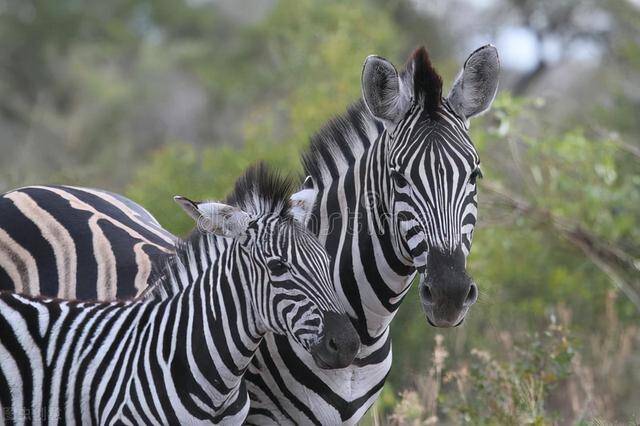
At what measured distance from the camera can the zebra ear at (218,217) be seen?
458 cm

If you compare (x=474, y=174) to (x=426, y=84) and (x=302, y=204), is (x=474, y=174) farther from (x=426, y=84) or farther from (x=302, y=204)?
(x=302, y=204)

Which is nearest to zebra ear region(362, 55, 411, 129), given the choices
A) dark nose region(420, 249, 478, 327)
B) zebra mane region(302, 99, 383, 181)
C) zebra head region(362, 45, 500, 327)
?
zebra head region(362, 45, 500, 327)

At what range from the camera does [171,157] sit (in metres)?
12.9

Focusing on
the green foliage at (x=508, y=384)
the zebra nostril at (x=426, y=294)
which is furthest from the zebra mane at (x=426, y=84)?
the green foliage at (x=508, y=384)

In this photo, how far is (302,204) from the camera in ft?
16.1

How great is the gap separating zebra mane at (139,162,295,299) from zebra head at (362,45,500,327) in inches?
23.8

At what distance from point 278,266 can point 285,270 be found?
0.04 meters

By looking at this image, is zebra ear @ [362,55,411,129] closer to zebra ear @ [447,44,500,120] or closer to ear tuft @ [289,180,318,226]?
zebra ear @ [447,44,500,120]

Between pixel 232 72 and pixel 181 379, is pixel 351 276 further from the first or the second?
pixel 232 72

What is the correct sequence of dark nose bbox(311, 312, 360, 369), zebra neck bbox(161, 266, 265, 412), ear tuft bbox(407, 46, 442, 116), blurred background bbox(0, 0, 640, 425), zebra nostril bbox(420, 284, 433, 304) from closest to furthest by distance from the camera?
1. dark nose bbox(311, 312, 360, 369)
2. zebra nostril bbox(420, 284, 433, 304)
3. zebra neck bbox(161, 266, 265, 412)
4. ear tuft bbox(407, 46, 442, 116)
5. blurred background bbox(0, 0, 640, 425)

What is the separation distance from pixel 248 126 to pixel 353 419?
881 centimetres

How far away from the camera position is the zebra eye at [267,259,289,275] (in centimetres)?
456

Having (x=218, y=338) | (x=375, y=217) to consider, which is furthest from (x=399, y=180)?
(x=218, y=338)

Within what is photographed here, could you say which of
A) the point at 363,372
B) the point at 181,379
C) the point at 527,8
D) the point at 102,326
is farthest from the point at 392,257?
the point at 527,8
